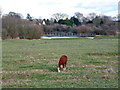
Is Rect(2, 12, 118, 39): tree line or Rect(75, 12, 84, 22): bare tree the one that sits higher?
Rect(75, 12, 84, 22): bare tree

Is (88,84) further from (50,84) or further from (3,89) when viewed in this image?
(3,89)

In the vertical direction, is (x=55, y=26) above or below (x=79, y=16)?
below

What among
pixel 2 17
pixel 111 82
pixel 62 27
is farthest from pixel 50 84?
pixel 62 27

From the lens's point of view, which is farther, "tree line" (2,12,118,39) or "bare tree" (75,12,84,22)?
"bare tree" (75,12,84,22)

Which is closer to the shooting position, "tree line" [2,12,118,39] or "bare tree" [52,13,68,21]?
"tree line" [2,12,118,39]

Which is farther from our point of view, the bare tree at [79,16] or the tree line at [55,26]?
the bare tree at [79,16]

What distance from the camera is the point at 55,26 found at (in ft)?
353

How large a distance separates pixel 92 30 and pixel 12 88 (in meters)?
92.6

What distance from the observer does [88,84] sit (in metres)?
8.03

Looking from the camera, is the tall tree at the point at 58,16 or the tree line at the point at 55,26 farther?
the tall tree at the point at 58,16

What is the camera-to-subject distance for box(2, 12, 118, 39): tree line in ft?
209

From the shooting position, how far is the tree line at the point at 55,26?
63844mm

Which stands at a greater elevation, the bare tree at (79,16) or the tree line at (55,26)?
the bare tree at (79,16)

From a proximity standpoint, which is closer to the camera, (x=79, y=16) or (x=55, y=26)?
(x=55, y=26)
